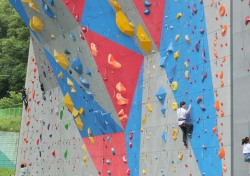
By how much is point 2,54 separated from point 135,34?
32688mm

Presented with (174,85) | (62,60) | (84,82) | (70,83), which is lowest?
(174,85)

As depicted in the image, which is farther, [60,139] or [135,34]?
[60,139]

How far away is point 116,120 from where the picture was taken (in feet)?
→ 55.4

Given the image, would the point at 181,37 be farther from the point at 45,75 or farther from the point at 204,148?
the point at 45,75

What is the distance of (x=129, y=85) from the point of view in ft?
53.2

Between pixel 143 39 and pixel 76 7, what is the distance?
10.4ft

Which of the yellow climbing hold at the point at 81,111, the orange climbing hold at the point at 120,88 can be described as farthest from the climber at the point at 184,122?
the yellow climbing hold at the point at 81,111

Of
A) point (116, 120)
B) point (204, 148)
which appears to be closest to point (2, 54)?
point (116, 120)

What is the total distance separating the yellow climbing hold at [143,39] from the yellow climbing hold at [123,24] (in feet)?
0.87

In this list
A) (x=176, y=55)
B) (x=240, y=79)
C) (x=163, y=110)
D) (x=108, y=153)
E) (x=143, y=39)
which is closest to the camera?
(x=240, y=79)

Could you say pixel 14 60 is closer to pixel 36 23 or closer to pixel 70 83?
pixel 36 23

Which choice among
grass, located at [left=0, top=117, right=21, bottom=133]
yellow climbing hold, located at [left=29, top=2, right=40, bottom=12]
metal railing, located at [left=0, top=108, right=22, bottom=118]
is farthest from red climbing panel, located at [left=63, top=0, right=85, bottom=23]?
metal railing, located at [left=0, top=108, right=22, bottom=118]

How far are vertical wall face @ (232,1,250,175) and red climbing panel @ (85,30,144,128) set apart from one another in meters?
3.67

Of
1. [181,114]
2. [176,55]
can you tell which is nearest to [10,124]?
[176,55]
